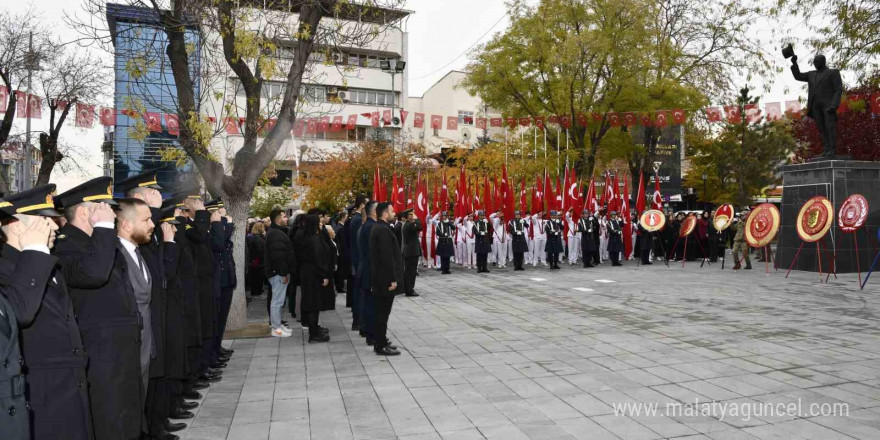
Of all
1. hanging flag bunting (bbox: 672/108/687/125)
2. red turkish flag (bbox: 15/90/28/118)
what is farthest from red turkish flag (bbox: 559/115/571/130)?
red turkish flag (bbox: 15/90/28/118)

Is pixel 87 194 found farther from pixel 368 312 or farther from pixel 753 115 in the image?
pixel 753 115

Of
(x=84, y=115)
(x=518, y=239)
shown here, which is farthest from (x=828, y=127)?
(x=84, y=115)

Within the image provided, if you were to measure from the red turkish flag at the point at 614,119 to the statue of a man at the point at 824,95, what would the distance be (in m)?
8.55

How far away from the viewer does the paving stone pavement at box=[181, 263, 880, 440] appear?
477cm

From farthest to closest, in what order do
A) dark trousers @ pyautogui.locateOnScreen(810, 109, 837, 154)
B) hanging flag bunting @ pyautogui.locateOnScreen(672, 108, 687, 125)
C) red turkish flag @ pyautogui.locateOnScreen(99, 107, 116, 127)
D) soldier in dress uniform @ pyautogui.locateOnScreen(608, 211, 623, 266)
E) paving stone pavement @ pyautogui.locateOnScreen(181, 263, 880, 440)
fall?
hanging flag bunting @ pyautogui.locateOnScreen(672, 108, 687, 125) < red turkish flag @ pyautogui.locateOnScreen(99, 107, 116, 127) < soldier in dress uniform @ pyautogui.locateOnScreen(608, 211, 623, 266) < dark trousers @ pyautogui.locateOnScreen(810, 109, 837, 154) < paving stone pavement @ pyautogui.locateOnScreen(181, 263, 880, 440)

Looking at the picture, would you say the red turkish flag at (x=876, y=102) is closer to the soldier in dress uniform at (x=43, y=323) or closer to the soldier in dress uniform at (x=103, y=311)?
the soldier in dress uniform at (x=103, y=311)

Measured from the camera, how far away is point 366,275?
27.1 feet

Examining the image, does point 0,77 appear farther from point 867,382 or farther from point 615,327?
point 867,382

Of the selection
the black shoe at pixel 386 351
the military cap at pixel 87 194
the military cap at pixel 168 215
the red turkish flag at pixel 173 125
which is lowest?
the black shoe at pixel 386 351

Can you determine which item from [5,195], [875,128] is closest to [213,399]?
[5,195]

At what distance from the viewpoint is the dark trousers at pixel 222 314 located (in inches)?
284

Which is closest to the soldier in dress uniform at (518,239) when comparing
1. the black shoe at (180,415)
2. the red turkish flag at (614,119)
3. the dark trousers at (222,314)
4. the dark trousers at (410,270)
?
the dark trousers at (410,270)

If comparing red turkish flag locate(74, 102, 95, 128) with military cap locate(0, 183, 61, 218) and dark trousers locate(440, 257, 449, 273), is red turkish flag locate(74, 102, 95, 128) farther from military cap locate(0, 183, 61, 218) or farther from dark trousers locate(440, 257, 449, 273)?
military cap locate(0, 183, 61, 218)

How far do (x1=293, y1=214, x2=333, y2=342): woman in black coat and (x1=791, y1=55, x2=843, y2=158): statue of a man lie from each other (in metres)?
14.2
